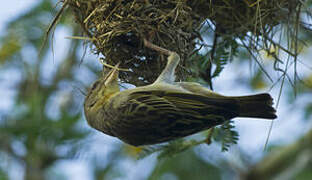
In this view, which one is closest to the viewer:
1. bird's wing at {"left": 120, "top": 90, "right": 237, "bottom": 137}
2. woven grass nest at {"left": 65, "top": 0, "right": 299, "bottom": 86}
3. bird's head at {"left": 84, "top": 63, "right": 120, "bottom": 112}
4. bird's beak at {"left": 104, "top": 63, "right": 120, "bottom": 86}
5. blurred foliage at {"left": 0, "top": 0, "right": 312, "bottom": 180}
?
bird's wing at {"left": 120, "top": 90, "right": 237, "bottom": 137}

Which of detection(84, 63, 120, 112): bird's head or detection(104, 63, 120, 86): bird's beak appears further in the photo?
detection(84, 63, 120, 112): bird's head

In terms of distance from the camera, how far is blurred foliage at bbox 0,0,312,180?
564 centimetres

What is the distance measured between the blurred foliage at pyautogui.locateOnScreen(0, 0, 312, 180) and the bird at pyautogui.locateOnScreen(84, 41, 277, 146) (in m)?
1.93

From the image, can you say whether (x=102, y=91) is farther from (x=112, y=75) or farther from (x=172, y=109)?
(x=172, y=109)

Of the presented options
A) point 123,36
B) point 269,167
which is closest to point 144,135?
point 123,36

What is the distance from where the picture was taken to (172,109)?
9.75 feet

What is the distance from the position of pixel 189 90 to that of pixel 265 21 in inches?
35.2

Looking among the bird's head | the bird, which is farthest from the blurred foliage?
the bird

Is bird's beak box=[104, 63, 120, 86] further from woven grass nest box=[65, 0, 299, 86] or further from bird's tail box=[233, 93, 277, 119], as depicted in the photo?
bird's tail box=[233, 93, 277, 119]

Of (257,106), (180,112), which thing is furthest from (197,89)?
(257,106)

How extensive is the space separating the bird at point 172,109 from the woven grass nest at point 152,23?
108 millimetres

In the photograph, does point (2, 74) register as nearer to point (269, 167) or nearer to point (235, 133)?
point (269, 167)

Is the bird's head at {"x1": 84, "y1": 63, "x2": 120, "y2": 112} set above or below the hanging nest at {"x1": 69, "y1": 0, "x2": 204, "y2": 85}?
below

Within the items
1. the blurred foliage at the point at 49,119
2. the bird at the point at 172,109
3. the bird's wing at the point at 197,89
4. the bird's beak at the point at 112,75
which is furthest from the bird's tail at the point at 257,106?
the blurred foliage at the point at 49,119
